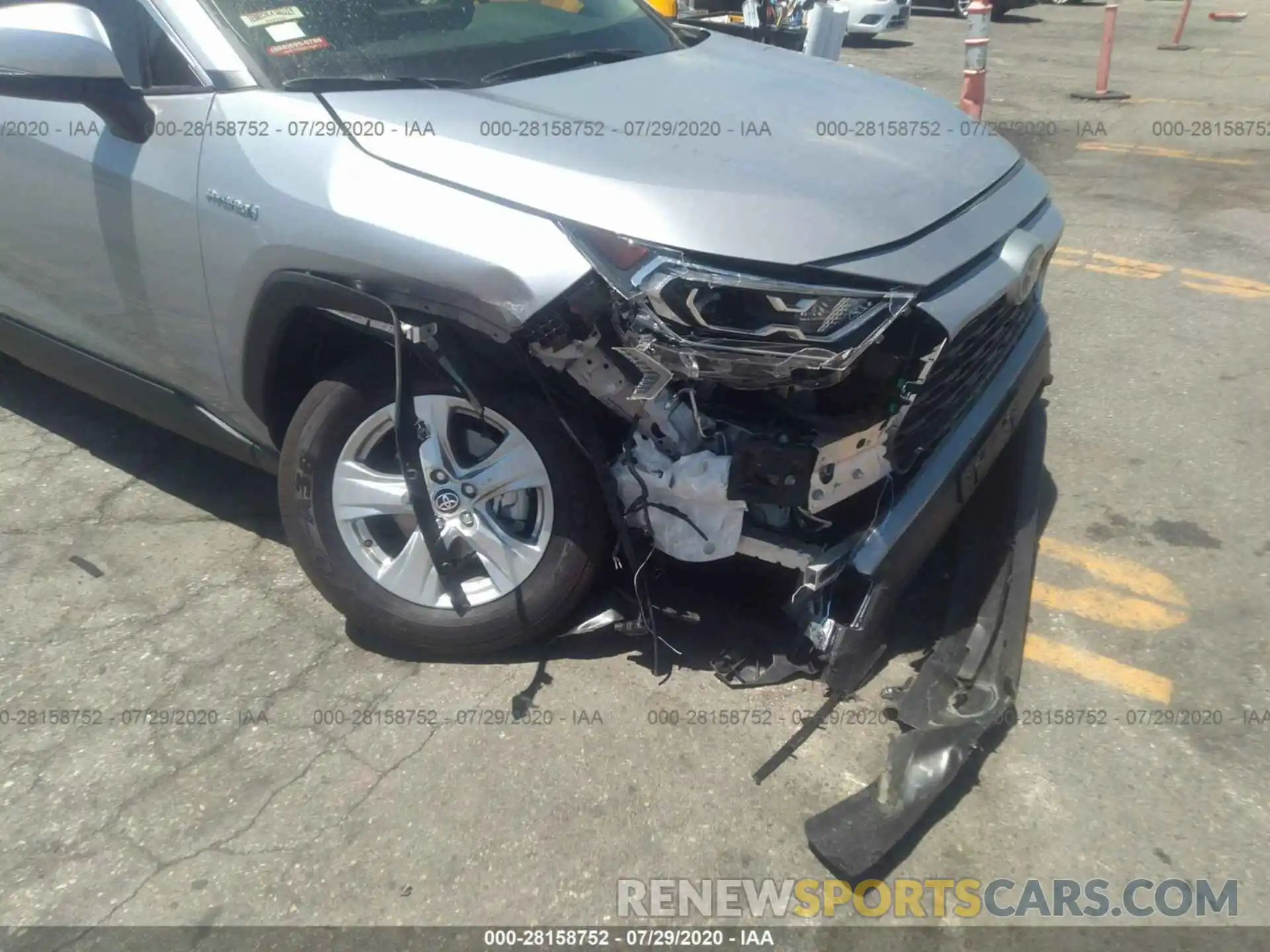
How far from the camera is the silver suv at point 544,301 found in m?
2.43

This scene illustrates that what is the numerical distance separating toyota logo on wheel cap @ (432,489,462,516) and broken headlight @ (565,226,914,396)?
737mm

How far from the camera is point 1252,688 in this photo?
2.90 metres

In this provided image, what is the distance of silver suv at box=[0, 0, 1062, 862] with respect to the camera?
243cm

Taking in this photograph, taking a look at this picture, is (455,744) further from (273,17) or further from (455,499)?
(273,17)

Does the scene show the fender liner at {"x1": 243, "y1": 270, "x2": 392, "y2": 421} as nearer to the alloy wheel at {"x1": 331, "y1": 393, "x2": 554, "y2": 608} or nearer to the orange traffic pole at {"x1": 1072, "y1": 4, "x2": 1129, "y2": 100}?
the alloy wheel at {"x1": 331, "y1": 393, "x2": 554, "y2": 608}

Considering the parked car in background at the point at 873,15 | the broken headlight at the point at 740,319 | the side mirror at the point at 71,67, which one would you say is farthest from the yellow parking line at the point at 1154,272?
the parked car in background at the point at 873,15

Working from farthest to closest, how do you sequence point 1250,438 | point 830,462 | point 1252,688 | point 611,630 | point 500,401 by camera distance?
point 1250,438, point 611,630, point 1252,688, point 500,401, point 830,462

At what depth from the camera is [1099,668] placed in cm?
300

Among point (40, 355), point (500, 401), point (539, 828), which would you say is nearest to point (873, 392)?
point (500, 401)

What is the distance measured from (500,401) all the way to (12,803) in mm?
1537

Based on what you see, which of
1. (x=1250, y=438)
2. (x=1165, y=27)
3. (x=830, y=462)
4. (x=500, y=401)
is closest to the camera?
(x=830, y=462)

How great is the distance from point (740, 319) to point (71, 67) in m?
1.85

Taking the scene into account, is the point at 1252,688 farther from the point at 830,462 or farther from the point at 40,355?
the point at 40,355

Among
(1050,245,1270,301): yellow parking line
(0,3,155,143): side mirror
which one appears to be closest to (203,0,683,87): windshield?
(0,3,155,143): side mirror
